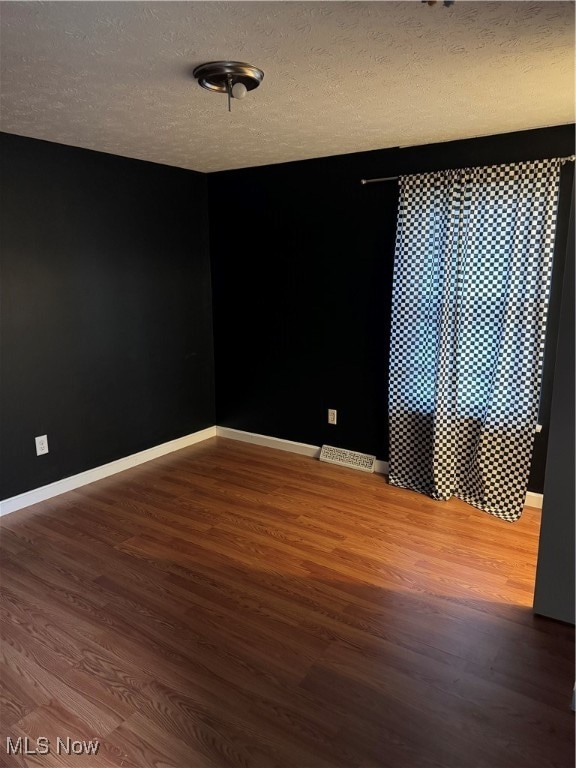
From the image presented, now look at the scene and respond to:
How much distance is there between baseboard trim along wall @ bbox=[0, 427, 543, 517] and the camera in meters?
3.11

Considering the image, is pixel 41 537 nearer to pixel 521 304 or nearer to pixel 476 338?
pixel 476 338

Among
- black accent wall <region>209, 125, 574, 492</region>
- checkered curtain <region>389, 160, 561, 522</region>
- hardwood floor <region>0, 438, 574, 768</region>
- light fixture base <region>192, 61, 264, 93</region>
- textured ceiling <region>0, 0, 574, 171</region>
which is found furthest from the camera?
black accent wall <region>209, 125, 574, 492</region>

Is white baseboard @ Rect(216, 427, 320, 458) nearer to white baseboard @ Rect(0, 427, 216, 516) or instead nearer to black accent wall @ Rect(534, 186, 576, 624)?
white baseboard @ Rect(0, 427, 216, 516)

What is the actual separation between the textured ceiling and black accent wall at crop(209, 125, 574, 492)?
446 millimetres

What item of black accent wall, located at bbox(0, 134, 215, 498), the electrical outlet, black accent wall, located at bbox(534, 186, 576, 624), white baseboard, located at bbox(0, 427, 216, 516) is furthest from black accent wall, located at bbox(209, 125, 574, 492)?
the electrical outlet

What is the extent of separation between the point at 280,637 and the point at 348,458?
1.84m

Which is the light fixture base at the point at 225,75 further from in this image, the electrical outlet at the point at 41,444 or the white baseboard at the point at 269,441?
the white baseboard at the point at 269,441

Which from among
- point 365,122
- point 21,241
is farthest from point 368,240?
point 21,241

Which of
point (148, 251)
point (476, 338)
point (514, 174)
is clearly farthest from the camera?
point (148, 251)

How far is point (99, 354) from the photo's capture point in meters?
3.46

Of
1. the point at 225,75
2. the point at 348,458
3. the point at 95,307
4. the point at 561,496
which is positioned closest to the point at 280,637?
the point at 561,496

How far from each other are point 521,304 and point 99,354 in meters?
2.65

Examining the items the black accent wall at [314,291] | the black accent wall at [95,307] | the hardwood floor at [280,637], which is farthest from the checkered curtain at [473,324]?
the black accent wall at [95,307]

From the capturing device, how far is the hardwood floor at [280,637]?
5.21 feet
